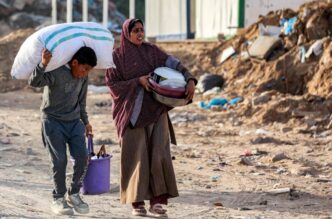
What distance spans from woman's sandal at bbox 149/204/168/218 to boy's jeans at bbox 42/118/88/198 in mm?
612

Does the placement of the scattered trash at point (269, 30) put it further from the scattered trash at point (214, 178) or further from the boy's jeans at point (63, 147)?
the boy's jeans at point (63, 147)

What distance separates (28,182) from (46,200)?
0.98 metres

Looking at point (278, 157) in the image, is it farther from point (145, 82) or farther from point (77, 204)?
point (77, 204)

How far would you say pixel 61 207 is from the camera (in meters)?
6.30

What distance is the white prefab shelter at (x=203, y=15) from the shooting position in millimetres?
19609

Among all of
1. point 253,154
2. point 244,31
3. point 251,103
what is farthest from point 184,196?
point 244,31

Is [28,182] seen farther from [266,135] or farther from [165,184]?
[266,135]

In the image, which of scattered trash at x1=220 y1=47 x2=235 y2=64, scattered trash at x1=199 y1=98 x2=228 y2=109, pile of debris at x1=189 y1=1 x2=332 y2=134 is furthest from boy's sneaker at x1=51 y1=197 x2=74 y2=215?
scattered trash at x1=220 y1=47 x2=235 y2=64

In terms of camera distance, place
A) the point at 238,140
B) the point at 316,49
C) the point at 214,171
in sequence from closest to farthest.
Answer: the point at 214,171 → the point at 238,140 → the point at 316,49

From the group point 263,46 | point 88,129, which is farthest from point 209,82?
point 88,129

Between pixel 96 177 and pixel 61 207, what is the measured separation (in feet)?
1.34

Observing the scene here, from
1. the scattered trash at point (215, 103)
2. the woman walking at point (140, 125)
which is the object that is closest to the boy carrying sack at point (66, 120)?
the woman walking at point (140, 125)

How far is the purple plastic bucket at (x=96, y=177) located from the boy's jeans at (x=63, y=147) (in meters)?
0.22

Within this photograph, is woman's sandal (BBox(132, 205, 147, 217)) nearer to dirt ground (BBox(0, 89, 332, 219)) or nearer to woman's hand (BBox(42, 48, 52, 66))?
dirt ground (BBox(0, 89, 332, 219))
